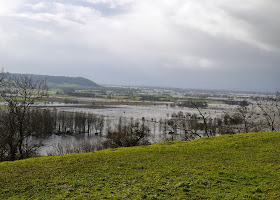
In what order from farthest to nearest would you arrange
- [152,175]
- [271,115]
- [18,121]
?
[271,115]
[18,121]
[152,175]

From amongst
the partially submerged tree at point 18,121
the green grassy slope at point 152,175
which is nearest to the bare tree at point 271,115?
the green grassy slope at point 152,175

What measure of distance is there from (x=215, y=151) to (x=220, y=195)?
311 inches

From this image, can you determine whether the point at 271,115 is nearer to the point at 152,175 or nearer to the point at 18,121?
the point at 18,121

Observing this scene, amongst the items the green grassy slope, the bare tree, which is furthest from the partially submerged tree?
the bare tree

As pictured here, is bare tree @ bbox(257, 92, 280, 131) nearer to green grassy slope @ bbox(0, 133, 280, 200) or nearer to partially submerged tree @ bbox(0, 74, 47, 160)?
green grassy slope @ bbox(0, 133, 280, 200)

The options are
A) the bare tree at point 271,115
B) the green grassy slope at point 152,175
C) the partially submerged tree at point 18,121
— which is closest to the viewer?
the green grassy slope at point 152,175

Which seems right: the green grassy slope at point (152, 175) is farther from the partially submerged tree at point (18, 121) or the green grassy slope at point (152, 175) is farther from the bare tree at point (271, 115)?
the bare tree at point (271, 115)

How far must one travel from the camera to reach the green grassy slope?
962 cm

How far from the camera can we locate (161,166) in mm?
13422

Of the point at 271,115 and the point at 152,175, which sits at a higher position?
the point at 152,175

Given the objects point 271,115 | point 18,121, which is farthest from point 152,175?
point 271,115

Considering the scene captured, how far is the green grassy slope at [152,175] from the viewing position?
962 centimetres

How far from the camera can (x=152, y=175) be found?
11859 mm

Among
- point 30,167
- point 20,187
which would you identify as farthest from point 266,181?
point 30,167
